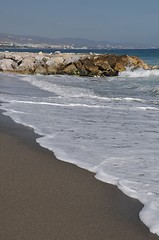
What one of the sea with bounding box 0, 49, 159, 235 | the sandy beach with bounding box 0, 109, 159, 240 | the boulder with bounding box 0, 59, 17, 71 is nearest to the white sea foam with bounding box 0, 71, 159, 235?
the sea with bounding box 0, 49, 159, 235

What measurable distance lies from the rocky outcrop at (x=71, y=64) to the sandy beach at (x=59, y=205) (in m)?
31.7

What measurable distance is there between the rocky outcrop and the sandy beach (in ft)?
104

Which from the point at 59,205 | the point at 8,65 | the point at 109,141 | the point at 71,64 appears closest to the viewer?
the point at 59,205

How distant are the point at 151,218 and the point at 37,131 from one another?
14.6 ft

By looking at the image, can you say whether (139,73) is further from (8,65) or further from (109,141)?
(109,141)

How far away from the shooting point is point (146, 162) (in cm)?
582

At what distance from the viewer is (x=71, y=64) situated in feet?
126

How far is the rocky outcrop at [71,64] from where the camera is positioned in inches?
1470

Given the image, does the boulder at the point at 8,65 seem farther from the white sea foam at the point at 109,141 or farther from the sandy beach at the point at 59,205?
the sandy beach at the point at 59,205

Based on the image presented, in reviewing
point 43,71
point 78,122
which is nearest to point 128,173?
point 78,122

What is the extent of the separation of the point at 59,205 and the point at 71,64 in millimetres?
34950

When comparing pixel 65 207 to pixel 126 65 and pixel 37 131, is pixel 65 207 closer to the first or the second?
pixel 37 131

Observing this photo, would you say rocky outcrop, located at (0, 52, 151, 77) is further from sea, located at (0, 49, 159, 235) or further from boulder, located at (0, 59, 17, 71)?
sea, located at (0, 49, 159, 235)

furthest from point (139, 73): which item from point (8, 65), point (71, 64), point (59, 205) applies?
point (59, 205)
